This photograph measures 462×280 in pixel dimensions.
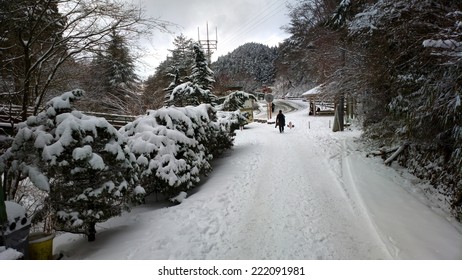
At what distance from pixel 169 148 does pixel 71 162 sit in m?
2.15

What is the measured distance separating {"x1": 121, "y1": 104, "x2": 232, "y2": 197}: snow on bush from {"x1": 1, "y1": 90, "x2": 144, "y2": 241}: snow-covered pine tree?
4.11 ft

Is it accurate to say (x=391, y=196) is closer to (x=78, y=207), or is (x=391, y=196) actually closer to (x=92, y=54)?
(x=78, y=207)

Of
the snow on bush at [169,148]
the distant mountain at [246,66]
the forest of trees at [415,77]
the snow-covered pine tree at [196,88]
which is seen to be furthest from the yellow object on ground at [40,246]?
the snow-covered pine tree at [196,88]

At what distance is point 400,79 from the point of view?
547cm

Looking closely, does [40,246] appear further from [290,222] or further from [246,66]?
[246,66]

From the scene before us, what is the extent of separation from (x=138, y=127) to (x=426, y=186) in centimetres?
642

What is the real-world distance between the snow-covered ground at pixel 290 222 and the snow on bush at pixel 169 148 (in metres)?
0.47

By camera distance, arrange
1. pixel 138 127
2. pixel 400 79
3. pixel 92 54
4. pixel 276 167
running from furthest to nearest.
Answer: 1. pixel 276 167
2. pixel 138 127
3. pixel 400 79
4. pixel 92 54

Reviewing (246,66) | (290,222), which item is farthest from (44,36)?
(246,66)

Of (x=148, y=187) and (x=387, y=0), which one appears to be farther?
(x=148, y=187)

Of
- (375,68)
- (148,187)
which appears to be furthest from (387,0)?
(148,187)

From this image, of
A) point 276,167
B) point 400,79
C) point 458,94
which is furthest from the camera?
point 276,167

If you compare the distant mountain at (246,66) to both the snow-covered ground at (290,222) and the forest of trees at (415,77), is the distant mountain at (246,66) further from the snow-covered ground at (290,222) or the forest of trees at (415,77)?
the snow-covered ground at (290,222)

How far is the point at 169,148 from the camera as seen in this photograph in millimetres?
5641
